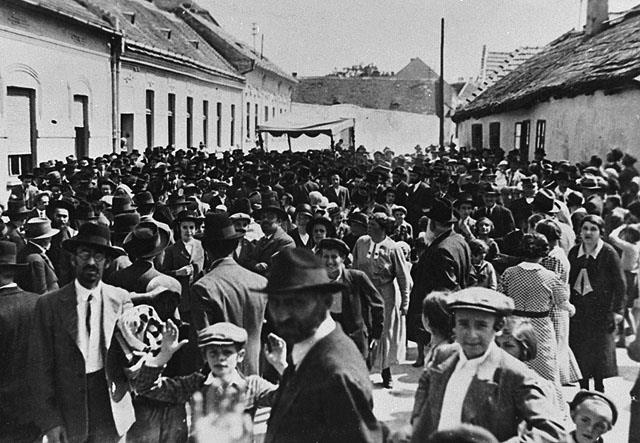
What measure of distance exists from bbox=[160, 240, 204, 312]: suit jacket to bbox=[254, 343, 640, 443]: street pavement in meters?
1.30

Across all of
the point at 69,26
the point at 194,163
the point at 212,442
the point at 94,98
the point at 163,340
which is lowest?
the point at 212,442

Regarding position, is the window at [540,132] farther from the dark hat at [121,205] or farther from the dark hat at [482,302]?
the dark hat at [482,302]

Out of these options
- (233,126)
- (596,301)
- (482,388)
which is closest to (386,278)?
(596,301)

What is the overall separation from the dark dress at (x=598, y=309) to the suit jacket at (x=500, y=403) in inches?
132

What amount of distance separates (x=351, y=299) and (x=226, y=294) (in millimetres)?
1505

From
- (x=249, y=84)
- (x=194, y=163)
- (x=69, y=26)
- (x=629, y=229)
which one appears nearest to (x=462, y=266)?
(x=629, y=229)

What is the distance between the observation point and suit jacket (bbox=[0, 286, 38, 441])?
4.04 meters

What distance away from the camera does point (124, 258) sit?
5383mm

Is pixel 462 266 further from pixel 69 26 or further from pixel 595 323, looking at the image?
pixel 69 26

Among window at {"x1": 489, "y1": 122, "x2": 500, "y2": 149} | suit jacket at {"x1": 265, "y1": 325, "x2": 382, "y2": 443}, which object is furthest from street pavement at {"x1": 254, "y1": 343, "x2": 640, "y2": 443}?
window at {"x1": 489, "y1": 122, "x2": 500, "y2": 149}

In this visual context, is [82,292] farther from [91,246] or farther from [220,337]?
[220,337]

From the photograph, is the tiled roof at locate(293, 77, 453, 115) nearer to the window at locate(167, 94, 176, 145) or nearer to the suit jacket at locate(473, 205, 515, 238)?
the window at locate(167, 94, 176, 145)

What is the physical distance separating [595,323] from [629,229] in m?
1.71

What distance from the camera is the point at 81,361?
400 cm
